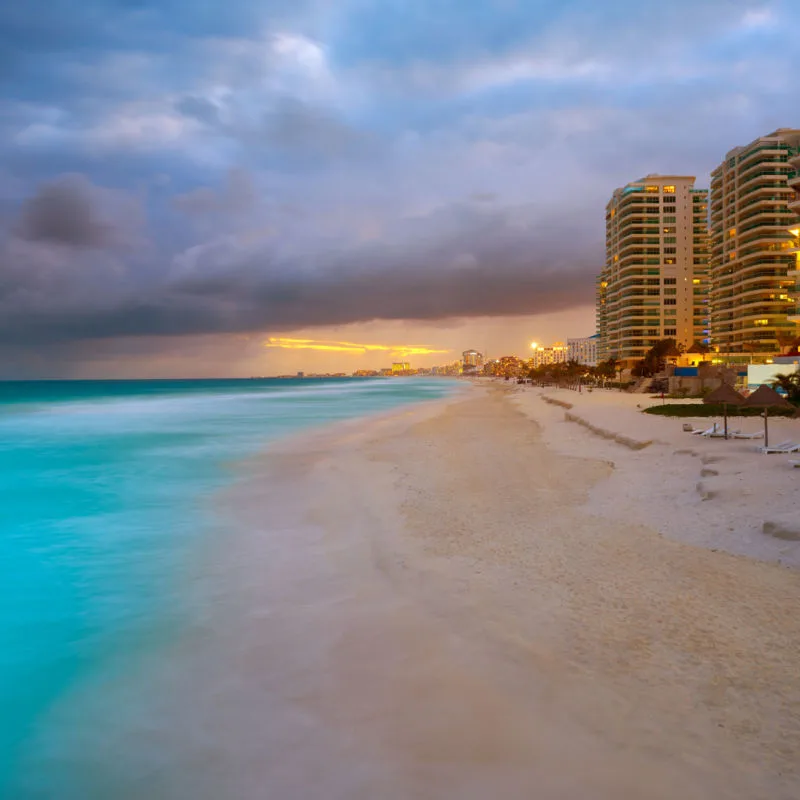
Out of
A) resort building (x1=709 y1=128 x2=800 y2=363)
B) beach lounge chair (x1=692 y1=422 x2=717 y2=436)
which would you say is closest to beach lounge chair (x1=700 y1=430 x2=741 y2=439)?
beach lounge chair (x1=692 y1=422 x2=717 y2=436)

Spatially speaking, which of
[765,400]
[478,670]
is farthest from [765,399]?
[478,670]

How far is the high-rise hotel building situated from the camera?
119375 mm

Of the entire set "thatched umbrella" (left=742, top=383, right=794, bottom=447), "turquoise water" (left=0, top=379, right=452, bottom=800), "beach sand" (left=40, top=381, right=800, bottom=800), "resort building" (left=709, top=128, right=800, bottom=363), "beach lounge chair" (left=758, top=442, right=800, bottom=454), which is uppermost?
"resort building" (left=709, top=128, right=800, bottom=363)

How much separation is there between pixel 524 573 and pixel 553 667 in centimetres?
260

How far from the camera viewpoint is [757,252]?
304ft

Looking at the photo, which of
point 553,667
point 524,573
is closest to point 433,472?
point 524,573

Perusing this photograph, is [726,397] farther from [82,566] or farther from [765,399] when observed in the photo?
[82,566]

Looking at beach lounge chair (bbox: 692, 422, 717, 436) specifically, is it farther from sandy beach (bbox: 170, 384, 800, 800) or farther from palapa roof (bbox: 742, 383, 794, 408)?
sandy beach (bbox: 170, 384, 800, 800)

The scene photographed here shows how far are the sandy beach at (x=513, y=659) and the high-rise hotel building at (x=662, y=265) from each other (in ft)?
390

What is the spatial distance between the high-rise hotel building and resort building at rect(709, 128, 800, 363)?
1736 cm

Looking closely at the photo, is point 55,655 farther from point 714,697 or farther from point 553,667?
point 714,697

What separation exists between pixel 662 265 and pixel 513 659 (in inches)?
5266

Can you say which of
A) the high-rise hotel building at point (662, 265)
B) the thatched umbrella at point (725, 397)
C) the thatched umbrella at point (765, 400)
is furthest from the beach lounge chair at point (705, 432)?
the high-rise hotel building at point (662, 265)

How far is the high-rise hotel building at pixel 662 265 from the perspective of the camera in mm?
119375
